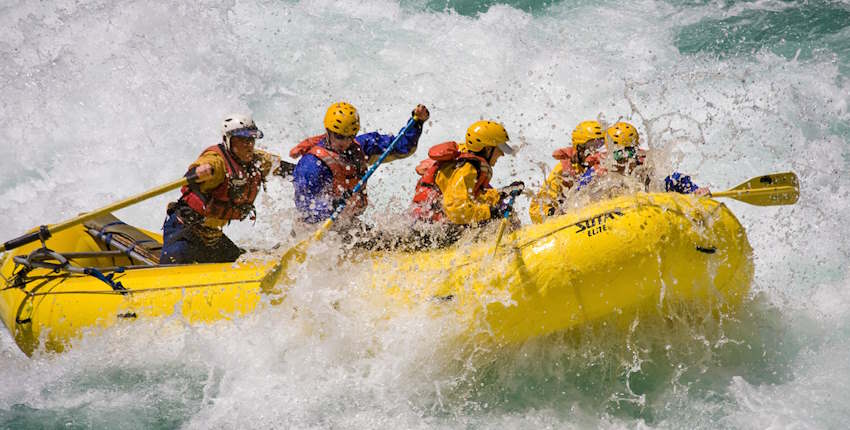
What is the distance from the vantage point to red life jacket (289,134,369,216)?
4.76m

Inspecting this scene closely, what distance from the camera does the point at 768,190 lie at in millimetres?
4398

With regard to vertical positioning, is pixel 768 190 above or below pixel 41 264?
below

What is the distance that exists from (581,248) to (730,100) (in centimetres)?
488

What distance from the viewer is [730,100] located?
26.8 feet

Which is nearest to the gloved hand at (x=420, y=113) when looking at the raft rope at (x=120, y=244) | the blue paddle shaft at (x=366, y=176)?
the blue paddle shaft at (x=366, y=176)

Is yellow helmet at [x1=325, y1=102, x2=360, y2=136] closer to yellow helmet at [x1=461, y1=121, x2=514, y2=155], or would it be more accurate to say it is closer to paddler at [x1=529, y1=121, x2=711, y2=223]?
yellow helmet at [x1=461, y1=121, x2=514, y2=155]

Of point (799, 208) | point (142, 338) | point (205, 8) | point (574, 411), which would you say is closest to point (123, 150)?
point (205, 8)

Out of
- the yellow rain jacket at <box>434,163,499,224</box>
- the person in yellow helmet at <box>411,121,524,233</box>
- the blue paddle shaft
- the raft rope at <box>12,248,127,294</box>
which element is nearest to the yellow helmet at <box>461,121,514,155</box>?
the person in yellow helmet at <box>411,121,524,233</box>

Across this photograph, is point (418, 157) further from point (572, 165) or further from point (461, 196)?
point (461, 196)

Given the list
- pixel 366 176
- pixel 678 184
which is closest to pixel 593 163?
pixel 678 184

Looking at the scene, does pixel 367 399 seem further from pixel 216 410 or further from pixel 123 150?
pixel 123 150

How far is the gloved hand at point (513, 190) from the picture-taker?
4449mm

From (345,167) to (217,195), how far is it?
81 cm

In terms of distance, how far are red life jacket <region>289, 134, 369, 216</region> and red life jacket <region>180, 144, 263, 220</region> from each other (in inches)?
12.7
